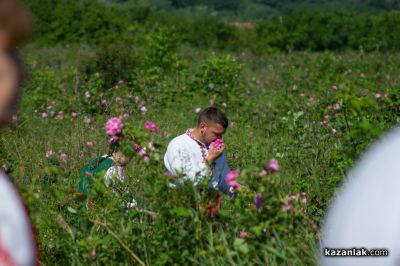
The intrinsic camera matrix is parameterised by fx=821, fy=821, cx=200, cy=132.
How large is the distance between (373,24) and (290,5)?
4261 cm

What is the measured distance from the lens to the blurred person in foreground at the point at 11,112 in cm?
130

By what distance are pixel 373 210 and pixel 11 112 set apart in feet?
2.21

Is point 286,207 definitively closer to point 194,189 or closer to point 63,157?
point 194,189

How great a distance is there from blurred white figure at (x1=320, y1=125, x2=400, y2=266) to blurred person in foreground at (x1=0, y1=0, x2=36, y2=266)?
2.00 ft

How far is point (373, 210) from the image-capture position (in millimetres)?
1517

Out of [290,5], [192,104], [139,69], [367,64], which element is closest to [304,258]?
[192,104]

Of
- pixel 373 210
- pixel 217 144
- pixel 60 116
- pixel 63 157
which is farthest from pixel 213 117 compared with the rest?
pixel 60 116

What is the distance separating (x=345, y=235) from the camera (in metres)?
1.61

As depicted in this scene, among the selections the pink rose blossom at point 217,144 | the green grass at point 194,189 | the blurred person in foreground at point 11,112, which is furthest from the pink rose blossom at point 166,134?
the blurred person in foreground at point 11,112

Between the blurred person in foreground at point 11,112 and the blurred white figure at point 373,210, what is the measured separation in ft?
2.00

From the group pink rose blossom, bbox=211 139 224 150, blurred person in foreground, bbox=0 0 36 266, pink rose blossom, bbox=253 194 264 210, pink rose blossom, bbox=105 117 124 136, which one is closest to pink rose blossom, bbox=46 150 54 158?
pink rose blossom, bbox=211 139 224 150

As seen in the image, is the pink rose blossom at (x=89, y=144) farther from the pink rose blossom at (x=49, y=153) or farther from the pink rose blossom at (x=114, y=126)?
the pink rose blossom at (x=114, y=126)

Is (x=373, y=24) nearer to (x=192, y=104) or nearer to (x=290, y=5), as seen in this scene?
(x=192, y=104)

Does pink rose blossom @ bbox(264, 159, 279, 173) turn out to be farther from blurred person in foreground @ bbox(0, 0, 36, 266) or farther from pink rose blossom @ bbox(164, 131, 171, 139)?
pink rose blossom @ bbox(164, 131, 171, 139)
